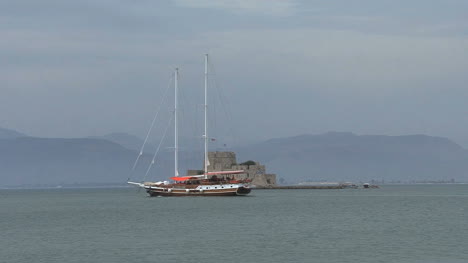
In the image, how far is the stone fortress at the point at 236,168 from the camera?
155 meters

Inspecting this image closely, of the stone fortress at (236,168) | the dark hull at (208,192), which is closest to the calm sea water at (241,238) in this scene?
the dark hull at (208,192)

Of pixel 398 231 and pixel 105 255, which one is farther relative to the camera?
pixel 398 231

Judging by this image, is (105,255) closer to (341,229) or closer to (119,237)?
(119,237)

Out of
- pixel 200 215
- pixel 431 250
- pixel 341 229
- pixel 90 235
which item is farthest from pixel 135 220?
pixel 431 250

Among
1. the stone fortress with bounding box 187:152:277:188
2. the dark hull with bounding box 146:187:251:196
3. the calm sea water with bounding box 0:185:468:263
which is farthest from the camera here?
the stone fortress with bounding box 187:152:277:188

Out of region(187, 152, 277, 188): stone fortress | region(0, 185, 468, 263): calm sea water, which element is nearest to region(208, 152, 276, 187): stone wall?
region(187, 152, 277, 188): stone fortress

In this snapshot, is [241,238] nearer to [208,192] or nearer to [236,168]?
[208,192]

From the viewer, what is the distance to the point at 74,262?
112ft

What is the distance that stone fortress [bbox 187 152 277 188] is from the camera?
15488 cm

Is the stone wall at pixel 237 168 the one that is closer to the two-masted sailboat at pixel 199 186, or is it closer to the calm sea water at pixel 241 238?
the two-masted sailboat at pixel 199 186

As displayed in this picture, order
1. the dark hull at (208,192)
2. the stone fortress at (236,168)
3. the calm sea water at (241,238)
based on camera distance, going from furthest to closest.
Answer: the stone fortress at (236,168) < the dark hull at (208,192) < the calm sea water at (241,238)

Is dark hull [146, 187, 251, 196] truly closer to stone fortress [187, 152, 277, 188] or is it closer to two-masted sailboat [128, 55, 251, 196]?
two-masted sailboat [128, 55, 251, 196]

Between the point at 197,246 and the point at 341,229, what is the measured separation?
1197 centimetres

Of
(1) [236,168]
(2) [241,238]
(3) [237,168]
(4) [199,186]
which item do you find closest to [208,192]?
(4) [199,186]
